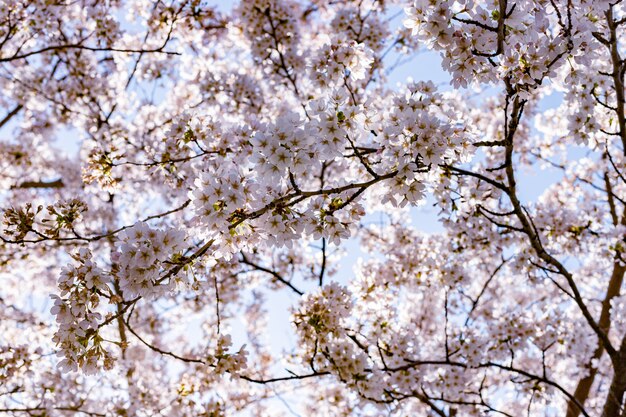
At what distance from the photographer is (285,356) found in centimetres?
721

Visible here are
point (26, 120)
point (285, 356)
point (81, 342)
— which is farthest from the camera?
point (26, 120)

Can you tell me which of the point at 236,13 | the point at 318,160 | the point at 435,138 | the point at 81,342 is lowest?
the point at 81,342

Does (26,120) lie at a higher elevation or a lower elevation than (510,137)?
higher

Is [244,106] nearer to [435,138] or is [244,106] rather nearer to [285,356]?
[285,356]

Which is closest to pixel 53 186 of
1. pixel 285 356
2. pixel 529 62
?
pixel 285 356

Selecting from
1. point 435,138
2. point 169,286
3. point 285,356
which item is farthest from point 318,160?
point 285,356

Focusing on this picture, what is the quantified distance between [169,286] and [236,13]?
6131mm

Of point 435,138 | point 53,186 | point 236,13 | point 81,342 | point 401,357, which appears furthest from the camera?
point 53,186

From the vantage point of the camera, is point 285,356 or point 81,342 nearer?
point 81,342

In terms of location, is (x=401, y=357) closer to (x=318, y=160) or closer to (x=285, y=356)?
(x=285, y=356)

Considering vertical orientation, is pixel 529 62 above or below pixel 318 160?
above

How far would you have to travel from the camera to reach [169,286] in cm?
284

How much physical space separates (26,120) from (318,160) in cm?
963

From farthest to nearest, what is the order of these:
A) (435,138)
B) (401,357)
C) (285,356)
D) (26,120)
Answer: (26,120), (285,356), (401,357), (435,138)
